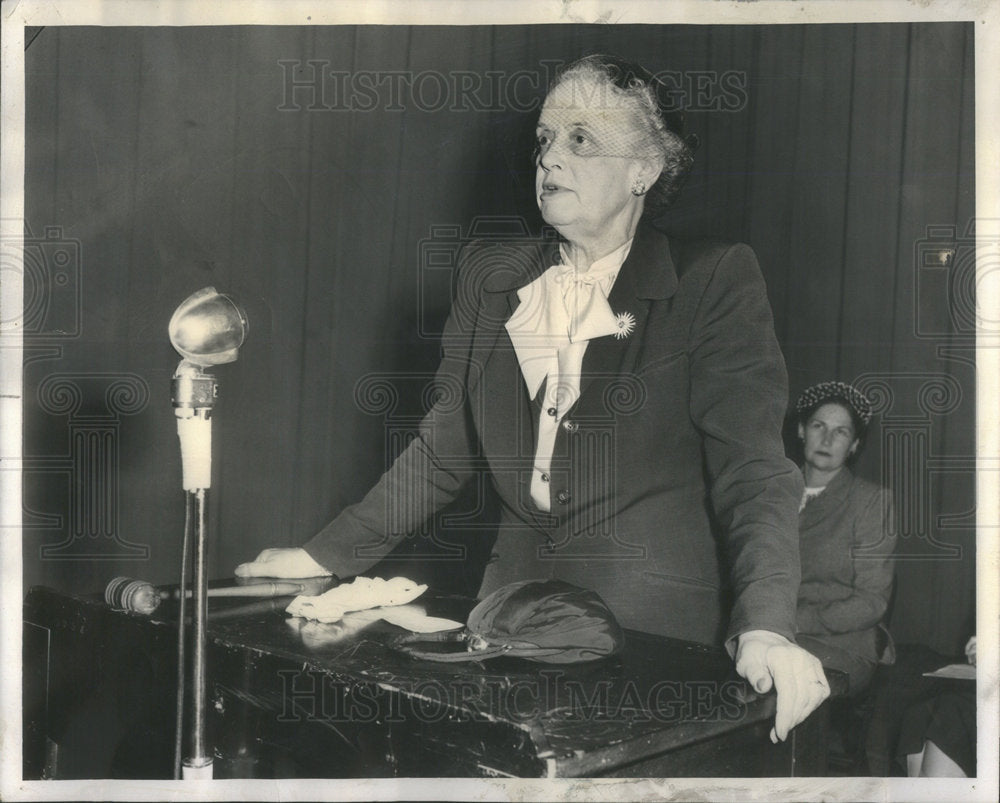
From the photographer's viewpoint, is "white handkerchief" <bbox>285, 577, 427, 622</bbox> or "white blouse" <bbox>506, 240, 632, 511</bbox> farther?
"white blouse" <bbox>506, 240, 632, 511</bbox>

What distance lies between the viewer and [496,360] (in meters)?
2.33

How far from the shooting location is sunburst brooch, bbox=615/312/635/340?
2.27 meters

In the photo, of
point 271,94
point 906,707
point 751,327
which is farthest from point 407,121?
point 906,707

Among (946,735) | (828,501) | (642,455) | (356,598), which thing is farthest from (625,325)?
(946,735)

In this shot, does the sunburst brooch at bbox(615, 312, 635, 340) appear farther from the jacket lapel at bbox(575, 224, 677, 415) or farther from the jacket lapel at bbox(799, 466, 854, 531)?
the jacket lapel at bbox(799, 466, 854, 531)


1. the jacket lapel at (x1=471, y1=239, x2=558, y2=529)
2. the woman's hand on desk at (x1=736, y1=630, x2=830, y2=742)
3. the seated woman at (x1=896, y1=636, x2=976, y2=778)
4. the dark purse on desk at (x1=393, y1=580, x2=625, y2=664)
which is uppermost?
the jacket lapel at (x1=471, y1=239, x2=558, y2=529)

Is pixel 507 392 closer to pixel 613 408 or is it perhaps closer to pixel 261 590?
pixel 613 408

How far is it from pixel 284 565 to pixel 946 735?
1.56m

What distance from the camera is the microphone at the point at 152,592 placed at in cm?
217

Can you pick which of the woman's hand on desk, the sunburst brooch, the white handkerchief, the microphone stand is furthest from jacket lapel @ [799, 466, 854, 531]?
the microphone stand

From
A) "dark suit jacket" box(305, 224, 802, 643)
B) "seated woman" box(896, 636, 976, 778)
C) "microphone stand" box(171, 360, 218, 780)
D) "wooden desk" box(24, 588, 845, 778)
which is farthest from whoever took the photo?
"seated woman" box(896, 636, 976, 778)

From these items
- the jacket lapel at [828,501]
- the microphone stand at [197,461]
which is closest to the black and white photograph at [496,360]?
the jacket lapel at [828,501]

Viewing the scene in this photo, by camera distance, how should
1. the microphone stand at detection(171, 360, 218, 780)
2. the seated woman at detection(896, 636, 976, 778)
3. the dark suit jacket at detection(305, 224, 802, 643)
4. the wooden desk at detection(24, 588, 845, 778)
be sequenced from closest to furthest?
the wooden desk at detection(24, 588, 845, 778) → the microphone stand at detection(171, 360, 218, 780) → the dark suit jacket at detection(305, 224, 802, 643) → the seated woman at detection(896, 636, 976, 778)

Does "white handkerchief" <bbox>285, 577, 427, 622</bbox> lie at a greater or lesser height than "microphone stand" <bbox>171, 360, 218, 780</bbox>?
lesser
